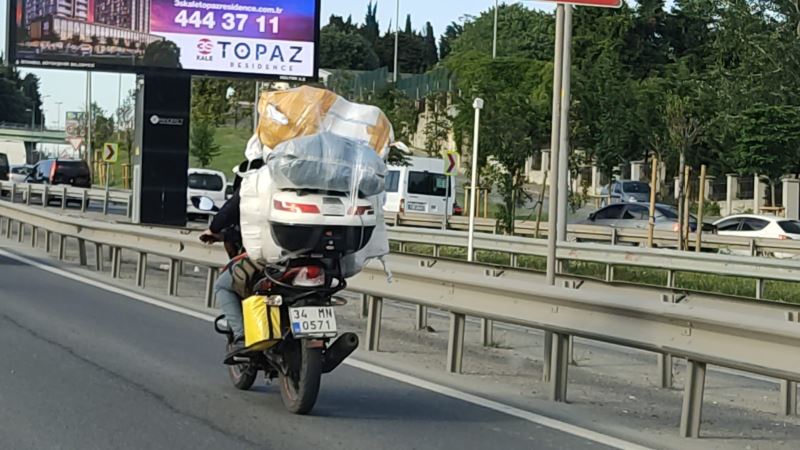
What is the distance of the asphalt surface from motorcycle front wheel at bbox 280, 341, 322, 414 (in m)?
0.11

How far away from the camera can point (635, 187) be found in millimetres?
54219

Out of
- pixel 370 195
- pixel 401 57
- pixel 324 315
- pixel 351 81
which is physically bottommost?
pixel 324 315

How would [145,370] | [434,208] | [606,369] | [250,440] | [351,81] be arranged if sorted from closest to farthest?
[250,440] < [145,370] < [606,369] < [434,208] < [351,81]

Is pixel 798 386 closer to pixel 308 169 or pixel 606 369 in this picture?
pixel 606 369

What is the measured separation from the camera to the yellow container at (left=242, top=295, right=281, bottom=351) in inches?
306

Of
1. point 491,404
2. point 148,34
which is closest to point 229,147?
point 148,34

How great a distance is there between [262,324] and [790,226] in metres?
28.8

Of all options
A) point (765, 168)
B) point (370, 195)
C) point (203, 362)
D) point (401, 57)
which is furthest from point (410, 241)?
point (401, 57)

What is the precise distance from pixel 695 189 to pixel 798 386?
163 ft

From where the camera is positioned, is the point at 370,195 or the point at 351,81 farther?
the point at 351,81

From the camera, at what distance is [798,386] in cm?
1019

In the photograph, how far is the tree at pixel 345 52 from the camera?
141875mm

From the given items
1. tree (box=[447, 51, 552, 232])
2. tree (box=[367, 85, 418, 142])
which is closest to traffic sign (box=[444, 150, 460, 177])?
tree (box=[447, 51, 552, 232])

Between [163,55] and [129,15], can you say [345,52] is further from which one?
[163,55]
